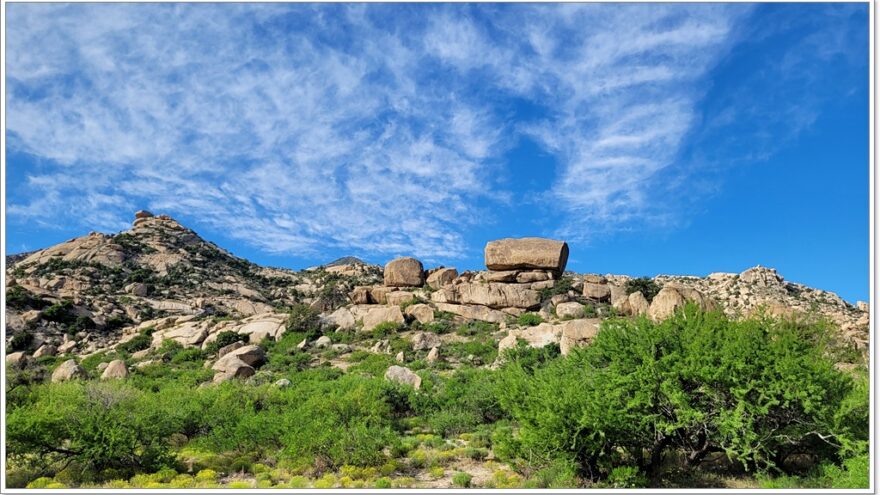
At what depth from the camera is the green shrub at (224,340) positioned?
40562 millimetres

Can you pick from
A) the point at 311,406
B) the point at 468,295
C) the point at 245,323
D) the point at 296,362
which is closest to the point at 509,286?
the point at 468,295

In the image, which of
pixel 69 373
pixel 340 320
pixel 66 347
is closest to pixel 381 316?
pixel 340 320

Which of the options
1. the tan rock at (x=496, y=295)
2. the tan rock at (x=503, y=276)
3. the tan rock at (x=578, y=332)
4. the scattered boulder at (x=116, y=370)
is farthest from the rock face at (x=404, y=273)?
the scattered boulder at (x=116, y=370)

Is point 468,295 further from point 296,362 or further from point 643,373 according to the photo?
point 643,373

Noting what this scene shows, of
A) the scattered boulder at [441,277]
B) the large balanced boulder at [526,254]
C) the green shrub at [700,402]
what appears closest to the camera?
the green shrub at [700,402]

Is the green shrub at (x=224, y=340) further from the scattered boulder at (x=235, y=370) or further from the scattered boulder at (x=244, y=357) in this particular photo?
the scattered boulder at (x=235, y=370)

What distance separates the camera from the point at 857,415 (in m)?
12.5

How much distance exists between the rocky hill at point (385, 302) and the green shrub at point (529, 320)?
0.08m

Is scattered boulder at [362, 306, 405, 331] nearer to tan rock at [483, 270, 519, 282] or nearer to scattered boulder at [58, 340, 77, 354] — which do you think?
tan rock at [483, 270, 519, 282]

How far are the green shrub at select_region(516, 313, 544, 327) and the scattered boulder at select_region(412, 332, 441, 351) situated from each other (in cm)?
695

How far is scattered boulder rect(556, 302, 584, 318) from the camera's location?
43000 millimetres

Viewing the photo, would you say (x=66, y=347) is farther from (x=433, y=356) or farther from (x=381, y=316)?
(x=433, y=356)

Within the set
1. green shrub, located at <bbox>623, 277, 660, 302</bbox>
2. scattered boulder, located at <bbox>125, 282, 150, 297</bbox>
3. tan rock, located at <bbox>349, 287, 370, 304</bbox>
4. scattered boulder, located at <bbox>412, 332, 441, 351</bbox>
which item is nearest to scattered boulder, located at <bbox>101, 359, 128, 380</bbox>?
scattered boulder, located at <bbox>412, 332, 441, 351</bbox>

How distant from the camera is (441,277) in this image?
2045 inches
